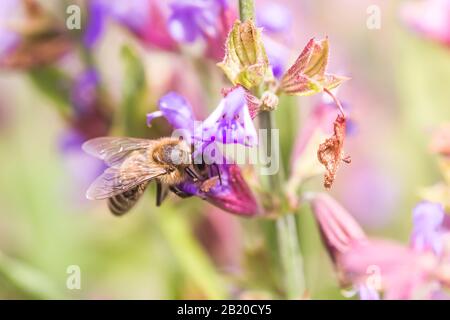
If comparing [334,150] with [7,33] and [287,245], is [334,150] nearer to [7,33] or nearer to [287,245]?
[287,245]

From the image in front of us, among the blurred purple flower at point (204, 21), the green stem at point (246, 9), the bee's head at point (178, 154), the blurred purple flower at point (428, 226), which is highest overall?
the blurred purple flower at point (204, 21)

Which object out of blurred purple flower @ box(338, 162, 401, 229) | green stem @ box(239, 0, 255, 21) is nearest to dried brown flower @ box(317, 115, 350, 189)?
green stem @ box(239, 0, 255, 21)

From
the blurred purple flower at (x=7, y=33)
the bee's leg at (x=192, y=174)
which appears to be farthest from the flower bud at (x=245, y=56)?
the blurred purple flower at (x=7, y=33)

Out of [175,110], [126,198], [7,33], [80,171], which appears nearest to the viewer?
[175,110]

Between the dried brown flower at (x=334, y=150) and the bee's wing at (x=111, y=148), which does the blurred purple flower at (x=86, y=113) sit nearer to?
the bee's wing at (x=111, y=148)

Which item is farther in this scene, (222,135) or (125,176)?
(125,176)

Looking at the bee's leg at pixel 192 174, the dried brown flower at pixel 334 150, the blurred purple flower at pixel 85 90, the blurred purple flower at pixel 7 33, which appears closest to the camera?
the dried brown flower at pixel 334 150

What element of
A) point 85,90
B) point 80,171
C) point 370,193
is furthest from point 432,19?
point 80,171

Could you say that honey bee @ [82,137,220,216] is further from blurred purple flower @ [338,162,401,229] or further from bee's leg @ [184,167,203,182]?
blurred purple flower @ [338,162,401,229]
